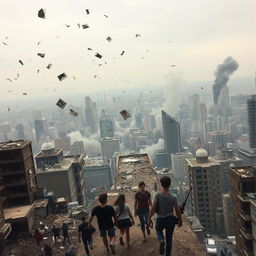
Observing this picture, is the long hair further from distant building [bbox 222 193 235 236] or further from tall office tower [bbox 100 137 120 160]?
tall office tower [bbox 100 137 120 160]

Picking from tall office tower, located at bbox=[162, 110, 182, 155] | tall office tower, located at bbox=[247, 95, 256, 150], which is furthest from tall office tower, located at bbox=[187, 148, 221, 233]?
tall office tower, located at bbox=[162, 110, 182, 155]

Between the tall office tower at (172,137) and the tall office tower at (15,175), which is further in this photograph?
the tall office tower at (172,137)

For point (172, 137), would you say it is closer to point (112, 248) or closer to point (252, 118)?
point (252, 118)

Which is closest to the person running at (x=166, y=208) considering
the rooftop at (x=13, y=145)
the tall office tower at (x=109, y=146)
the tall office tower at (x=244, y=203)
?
the tall office tower at (x=244, y=203)

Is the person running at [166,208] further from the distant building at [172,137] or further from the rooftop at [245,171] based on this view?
the distant building at [172,137]

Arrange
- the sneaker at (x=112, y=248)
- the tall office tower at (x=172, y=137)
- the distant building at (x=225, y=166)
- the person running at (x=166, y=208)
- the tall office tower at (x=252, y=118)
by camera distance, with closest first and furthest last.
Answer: the person running at (x=166, y=208) → the sneaker at (x=112, y=248) → the distant building at (x=225, y=166) → the tall office tower at (x=252, y=118) → the tall office tower at (x=172, y=137)

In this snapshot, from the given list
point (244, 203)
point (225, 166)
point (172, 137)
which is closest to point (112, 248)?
point (244, 203)

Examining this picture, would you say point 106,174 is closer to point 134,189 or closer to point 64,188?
point 64,188
